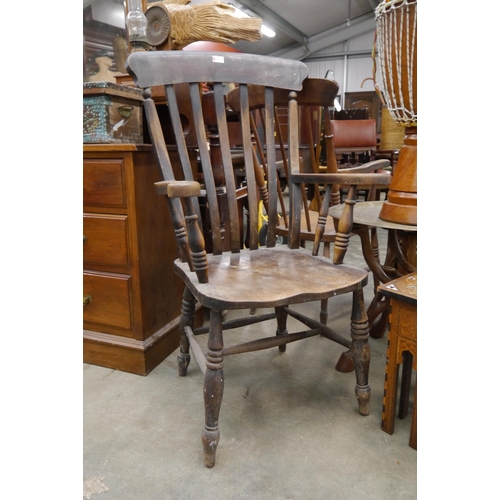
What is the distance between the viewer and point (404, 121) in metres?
1.58

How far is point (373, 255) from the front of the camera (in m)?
1.84

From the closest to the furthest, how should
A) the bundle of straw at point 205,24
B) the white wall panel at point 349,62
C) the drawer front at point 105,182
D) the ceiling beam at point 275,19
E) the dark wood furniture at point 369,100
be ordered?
the drawer front at point 105,182 < the bundle of straw at point 205,24 < the ceiling beam at point 275,19 < the dark wood furniture at point 369,100 < the white wall panel at point 349,62

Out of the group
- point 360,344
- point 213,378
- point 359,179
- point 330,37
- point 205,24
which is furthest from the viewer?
point 330,37

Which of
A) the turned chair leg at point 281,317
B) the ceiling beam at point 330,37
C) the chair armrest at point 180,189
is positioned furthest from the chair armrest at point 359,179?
the ceiling beam at point 330,37

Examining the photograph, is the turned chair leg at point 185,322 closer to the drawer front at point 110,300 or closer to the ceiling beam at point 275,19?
the drawer front at point 110,300

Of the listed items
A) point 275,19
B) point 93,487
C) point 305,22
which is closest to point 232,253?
point 93,487

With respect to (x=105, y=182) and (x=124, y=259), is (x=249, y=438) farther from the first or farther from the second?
(x=105, y=182)

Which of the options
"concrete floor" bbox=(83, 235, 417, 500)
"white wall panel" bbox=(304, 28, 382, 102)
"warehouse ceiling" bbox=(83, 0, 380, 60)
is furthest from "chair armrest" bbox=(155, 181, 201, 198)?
"white wall panel" bbox=(304, 28, 382, 102)

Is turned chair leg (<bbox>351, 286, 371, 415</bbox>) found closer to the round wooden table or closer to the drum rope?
the round wooden table

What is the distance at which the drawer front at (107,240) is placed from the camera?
1575 mm

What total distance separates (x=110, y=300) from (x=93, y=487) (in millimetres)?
708

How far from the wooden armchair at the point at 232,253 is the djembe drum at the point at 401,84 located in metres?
0.31

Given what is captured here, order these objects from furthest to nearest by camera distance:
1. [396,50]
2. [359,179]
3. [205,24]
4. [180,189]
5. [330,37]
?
[330,37] → [205,24] → [396,50] → [359,179] → [180,189]

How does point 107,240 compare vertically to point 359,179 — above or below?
below
